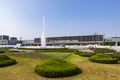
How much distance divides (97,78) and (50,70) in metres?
3.29

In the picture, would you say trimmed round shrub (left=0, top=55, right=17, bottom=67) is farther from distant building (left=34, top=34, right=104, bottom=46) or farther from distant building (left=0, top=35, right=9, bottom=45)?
distant building (left=0, top=35, right=9, bottom=45)

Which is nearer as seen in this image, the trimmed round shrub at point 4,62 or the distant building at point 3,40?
the trimmed round shrub at point 4,62

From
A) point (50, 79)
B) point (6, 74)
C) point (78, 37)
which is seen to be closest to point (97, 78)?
point (50, 79)

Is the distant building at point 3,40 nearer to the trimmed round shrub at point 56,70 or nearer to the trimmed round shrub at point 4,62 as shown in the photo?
the trimmed round shrub at point 4,62

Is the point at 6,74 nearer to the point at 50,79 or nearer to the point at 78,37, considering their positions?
the point at 50,79

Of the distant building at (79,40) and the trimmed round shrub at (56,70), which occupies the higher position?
the distant building at (79,40)

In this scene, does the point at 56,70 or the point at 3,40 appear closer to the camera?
the point at 56,70

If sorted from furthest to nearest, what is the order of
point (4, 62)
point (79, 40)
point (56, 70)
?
point (79, 40)
point (4, 62)
point (56, 70)

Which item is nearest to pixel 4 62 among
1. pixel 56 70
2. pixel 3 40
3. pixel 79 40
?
pixel 56 70

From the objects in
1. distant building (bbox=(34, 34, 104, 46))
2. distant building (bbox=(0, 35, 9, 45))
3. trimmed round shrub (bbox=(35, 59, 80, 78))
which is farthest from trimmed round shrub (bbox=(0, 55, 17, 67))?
distant building (bbox=(0, 35, 9, 45))

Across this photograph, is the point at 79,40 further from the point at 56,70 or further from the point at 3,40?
the point at 56,70

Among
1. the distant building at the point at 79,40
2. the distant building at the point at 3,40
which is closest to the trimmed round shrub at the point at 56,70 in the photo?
the distant building at the point at 79,40

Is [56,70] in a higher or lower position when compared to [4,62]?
lower

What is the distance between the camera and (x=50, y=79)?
1145 cm
